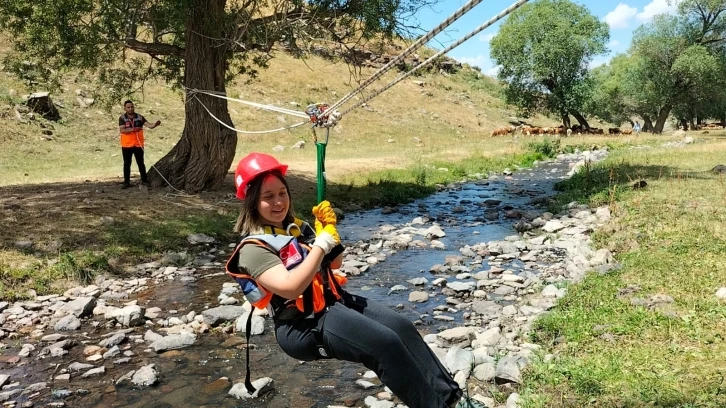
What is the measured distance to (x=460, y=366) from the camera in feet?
19.2

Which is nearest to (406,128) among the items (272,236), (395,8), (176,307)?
(395,8)

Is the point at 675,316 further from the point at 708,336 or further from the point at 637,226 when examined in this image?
the point at 637,226

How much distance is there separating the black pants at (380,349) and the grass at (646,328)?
122 cm

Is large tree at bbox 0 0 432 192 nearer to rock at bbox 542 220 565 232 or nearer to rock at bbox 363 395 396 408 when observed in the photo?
rock at bbox 542 220 565 232

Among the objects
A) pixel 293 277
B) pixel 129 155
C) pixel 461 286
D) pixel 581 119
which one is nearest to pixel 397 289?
pixel 461 286

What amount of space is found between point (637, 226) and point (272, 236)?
874 cm

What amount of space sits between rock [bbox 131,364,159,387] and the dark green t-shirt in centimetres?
302

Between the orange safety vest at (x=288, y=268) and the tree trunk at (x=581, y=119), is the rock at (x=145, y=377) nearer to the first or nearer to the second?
the orange safety vest at (x=288, y=268)

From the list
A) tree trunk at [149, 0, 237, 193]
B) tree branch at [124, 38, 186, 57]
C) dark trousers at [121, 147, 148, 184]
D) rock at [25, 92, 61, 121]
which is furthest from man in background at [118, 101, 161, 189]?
rock at [25, 92, 61, 121]

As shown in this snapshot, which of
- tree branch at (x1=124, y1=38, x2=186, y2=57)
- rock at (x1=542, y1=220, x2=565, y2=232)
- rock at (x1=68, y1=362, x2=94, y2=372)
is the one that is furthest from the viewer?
tree branch at (x1=124, y1=38, x2=186, y2=57)

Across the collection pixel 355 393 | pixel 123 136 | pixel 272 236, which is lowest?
pixel 355 393

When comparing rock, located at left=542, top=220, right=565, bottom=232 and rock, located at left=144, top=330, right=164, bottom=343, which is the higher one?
rock, located at left=542, top=220, right=565, bottom=232

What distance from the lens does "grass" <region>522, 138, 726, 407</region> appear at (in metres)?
4.75

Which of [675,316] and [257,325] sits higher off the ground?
[675,316]
